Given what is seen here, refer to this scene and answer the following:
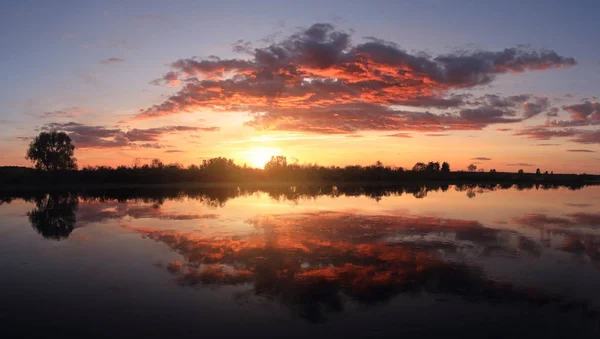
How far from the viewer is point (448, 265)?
45.9ft

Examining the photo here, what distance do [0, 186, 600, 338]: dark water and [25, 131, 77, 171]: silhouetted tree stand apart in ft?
244

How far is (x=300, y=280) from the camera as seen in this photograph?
480 inches

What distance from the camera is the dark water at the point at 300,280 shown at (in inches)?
360

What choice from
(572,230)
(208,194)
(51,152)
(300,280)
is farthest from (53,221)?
(51,152)

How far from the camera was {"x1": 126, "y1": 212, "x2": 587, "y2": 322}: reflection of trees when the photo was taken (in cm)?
1102

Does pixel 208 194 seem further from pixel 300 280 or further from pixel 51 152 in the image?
pixel 51 152

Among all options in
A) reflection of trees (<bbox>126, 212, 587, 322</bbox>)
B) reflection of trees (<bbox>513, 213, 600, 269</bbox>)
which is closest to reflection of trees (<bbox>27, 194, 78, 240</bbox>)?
reflection of trees (<bbox>126, 212, 587, 322</bbox>)

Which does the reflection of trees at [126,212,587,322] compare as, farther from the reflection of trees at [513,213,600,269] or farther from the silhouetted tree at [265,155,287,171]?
the silhouetted tree at [265,155,287,171]

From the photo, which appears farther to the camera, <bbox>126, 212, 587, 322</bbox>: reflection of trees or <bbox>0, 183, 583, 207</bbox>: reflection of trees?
<bbox>0, 183, 583, 207</bbox>: reflection of trees

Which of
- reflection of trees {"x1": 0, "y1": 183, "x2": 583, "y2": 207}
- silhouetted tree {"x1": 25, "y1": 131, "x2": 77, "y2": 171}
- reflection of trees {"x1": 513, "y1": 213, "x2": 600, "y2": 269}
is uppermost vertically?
silhouetted tree {"x1": 25, "y1": 131, "x2": 77, "y2": 171}

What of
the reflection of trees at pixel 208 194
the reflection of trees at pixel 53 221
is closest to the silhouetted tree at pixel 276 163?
the reflection of trees at pixel 208 194

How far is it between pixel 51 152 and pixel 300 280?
306 ft

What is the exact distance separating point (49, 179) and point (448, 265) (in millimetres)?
76595

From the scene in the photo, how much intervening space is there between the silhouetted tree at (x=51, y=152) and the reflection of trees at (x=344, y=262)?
262ft
